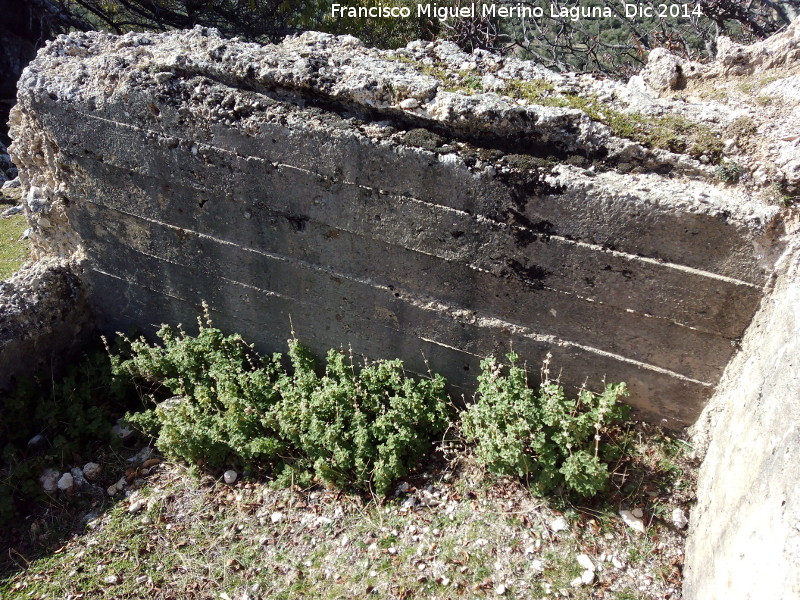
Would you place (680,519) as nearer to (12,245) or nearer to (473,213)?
(473,213)

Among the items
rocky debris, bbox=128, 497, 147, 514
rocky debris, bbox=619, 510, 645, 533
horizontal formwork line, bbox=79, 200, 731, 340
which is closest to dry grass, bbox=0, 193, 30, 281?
horizontal formwork line, bbox=79, 200, 731, 340

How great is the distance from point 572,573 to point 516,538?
31 cm

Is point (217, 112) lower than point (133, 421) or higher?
higher

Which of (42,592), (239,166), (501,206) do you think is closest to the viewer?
(501,206)

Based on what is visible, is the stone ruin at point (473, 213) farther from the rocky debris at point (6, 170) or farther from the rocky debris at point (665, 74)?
the rocky debris at point (6, 170)

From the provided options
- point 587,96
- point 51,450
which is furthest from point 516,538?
point 51,450

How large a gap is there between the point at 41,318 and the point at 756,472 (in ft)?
15.0

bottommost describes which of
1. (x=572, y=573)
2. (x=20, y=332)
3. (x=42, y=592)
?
(x=42, y=592)

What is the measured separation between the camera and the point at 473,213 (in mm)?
2957

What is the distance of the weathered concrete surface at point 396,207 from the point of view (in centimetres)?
271

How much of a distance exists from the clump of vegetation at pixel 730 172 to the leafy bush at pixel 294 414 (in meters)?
1.89

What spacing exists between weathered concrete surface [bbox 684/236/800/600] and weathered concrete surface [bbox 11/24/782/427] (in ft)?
0.48

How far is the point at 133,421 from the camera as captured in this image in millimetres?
3859

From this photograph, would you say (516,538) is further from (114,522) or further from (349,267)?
(114,522)
